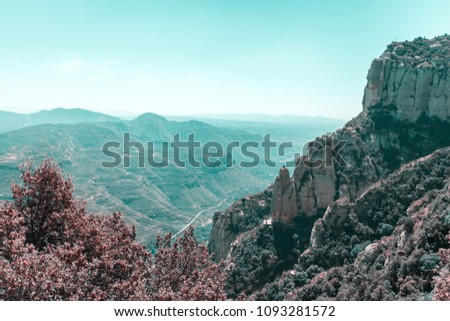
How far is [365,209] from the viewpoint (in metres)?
43.8

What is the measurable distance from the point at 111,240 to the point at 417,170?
43.5 metres

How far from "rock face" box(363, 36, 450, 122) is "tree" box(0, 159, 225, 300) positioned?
184 feet

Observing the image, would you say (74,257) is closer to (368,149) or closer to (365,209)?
(365,209)

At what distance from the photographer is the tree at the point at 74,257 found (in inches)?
411

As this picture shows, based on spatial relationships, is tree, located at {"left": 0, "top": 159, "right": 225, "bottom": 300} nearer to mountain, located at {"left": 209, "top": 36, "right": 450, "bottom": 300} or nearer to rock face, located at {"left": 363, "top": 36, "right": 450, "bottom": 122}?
mountain, located at {"left": 209, "top": 36, "right": 450, "bottom": 300}

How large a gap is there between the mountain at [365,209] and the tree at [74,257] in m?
15.7

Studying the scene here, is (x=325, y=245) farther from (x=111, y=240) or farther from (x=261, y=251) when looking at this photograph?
(x=111, y=240)

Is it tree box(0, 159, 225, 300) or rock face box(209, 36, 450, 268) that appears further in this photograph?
rock face box(209, 36, 450, 268)

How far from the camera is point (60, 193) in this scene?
1698 centimetres

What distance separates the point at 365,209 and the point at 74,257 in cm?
3895

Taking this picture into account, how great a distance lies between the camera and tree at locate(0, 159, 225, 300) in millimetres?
10445

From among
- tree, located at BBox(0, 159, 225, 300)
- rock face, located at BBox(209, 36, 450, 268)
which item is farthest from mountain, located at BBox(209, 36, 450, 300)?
tree, located at BBox(0, 159, 225, 300)

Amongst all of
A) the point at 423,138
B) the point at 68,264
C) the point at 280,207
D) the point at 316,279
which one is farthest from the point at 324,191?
the point at 68,264

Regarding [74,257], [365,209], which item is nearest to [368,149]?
[365,209]
